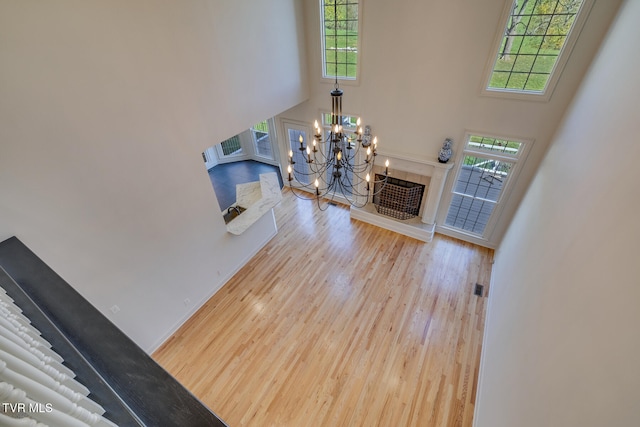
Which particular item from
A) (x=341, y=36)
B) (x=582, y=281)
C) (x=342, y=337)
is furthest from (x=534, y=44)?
(x=342, y=337)

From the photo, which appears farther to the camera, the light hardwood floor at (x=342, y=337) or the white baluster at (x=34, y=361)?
the light hardwood floor at (x=342, y=337)

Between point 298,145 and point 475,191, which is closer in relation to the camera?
point 475,191

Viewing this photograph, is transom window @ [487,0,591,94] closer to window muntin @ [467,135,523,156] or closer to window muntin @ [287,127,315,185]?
window muntin @ [467,135,523,156]

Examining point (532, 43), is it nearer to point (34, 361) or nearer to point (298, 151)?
point (298, 151)

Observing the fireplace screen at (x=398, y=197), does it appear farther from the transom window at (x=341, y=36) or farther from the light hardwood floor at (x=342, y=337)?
the transom window at (x=341, y=36)

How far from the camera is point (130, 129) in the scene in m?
2.97

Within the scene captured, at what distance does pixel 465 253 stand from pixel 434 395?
292 centimetres

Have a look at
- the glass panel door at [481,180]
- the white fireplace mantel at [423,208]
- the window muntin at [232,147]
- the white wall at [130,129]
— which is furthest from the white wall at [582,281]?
the window muntin at [232,147]

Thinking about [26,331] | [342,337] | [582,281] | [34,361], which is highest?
[34,361]

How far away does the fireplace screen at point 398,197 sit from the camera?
5695 mm

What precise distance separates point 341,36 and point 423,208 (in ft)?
12.5

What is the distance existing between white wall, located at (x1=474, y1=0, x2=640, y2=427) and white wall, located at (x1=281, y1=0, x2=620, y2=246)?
40cm

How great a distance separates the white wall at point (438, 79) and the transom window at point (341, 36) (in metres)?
0.14

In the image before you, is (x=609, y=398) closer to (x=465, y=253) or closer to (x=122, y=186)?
(x=122, y=186)
